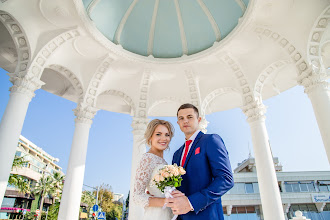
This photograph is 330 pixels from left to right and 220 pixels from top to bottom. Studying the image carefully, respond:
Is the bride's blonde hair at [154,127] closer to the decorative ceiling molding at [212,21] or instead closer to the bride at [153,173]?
the bride at [153,173]

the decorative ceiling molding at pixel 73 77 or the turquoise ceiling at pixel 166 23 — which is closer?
the turquoise ceiling at pixel 166 23

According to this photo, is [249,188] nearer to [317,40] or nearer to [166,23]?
[317,40]

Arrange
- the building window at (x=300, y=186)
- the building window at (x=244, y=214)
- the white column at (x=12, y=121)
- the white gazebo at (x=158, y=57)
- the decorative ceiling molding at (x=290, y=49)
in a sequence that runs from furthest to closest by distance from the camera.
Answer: the building window at (x=300, y=186) → the building window at (x=244, y=214) → the decorative ceiling molding at (x=290, y=49) → the white gazebo at (x=158, y=57) → the white column at (x=12, y=121)

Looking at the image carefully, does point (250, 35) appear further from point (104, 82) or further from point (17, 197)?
point (17, 197)

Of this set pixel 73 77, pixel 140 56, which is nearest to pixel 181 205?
pixel 140 56

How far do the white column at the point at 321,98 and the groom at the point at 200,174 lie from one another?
842 centimetres

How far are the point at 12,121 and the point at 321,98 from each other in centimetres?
1353

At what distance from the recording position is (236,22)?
42.9 feet

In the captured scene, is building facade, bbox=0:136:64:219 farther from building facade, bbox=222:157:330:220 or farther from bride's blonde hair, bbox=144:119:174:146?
bride's blonde hair, bbox=144:119:174:146

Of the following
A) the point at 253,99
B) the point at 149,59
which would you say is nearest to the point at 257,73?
the point at 253,99

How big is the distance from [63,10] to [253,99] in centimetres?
1175

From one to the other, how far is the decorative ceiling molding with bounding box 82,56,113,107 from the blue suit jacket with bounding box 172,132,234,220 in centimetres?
1228

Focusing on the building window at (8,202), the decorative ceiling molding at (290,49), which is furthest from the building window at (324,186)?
the building window at (8,202)

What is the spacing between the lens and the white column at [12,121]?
8.99 m
